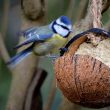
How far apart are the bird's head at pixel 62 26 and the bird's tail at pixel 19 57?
18cm

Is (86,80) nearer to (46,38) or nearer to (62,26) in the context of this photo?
(62,26)

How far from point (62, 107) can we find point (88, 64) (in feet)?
2.18

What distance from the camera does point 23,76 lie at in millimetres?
2105

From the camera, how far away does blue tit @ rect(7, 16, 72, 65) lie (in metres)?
2.16

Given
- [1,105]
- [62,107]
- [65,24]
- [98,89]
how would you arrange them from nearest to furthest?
[98,89] → [62,107] → [65,24] → [1,105]

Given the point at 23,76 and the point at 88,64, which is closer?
the point at 88,64

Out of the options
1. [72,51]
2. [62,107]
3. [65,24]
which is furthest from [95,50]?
[65,24]

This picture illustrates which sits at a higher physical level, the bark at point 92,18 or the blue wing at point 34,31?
the bark at point 92,18

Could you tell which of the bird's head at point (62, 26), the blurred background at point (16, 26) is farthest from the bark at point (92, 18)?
the blurred background at point (16, 26)

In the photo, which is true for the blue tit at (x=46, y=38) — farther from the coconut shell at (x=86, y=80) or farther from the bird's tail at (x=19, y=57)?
the coconut shell at (x=86, y=80)

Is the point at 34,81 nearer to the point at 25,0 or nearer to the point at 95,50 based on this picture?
the point at 25,0

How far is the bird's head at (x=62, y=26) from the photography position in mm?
2213

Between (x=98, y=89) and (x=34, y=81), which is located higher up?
(x=98, y=89)

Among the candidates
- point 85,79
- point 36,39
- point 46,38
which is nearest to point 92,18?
point 85,79
